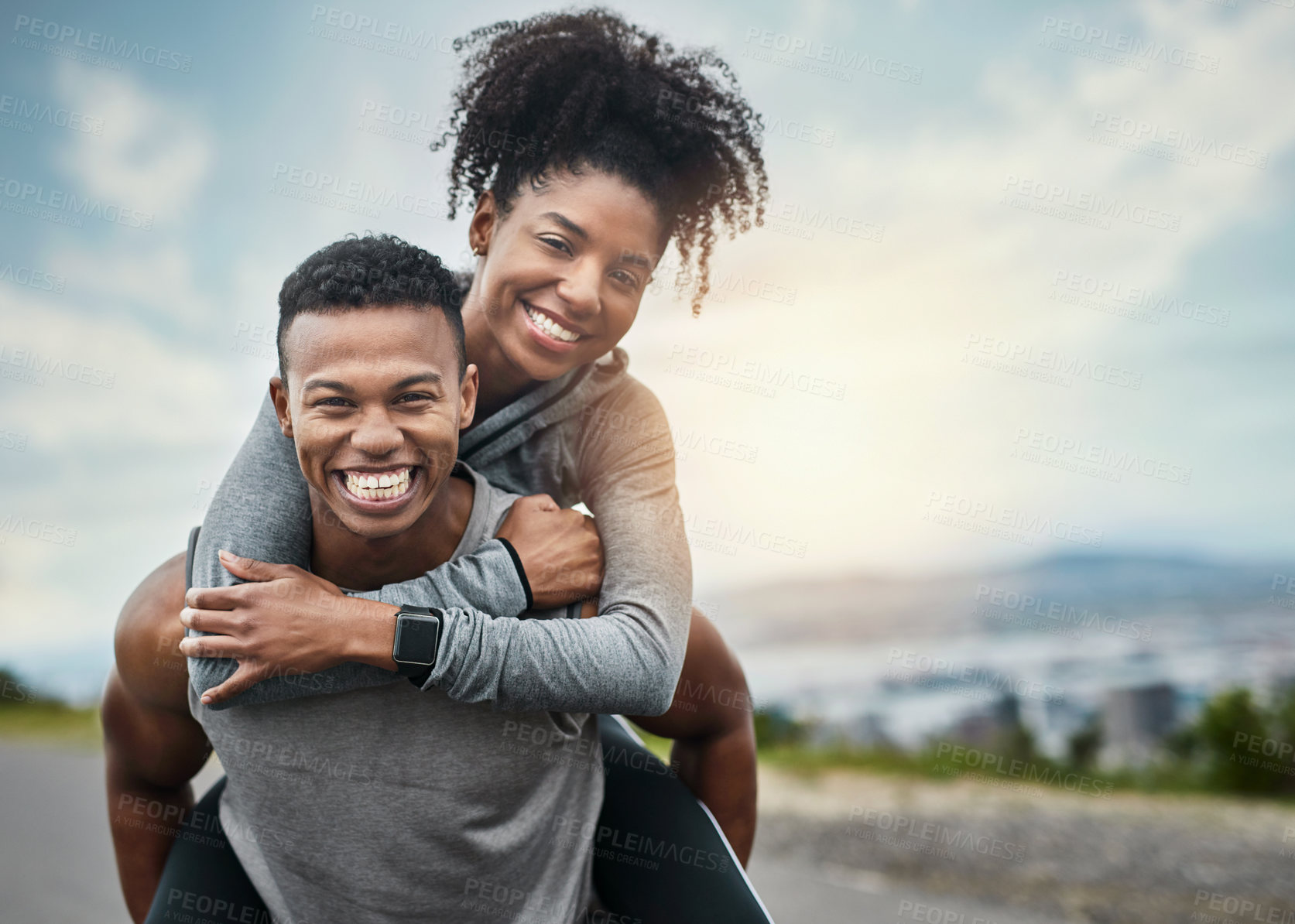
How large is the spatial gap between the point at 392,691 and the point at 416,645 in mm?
246

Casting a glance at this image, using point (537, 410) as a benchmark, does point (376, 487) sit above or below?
below

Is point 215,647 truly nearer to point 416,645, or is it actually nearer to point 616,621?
point 416,645

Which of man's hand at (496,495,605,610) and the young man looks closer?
the young man

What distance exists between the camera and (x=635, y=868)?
80.7 inches

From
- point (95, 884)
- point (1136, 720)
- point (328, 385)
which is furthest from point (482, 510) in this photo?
point (1136, 720)

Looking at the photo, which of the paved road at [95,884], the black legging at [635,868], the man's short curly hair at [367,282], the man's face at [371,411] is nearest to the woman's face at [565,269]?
the man's short curly hair at [367,282]

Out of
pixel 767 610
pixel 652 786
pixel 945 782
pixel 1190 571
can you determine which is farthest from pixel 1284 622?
pixel 652 786

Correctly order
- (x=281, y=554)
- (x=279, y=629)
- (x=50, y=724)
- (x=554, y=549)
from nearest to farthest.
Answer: (x=279, y=629), (x=281, y=554), (x=554, y=549), (x=50, y=724)

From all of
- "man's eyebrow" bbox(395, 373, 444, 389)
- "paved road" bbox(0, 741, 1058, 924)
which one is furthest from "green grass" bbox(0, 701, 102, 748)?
"man's eyebrow" bbox(395, 373, 444, 389)

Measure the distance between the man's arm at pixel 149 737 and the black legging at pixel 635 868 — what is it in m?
0.11

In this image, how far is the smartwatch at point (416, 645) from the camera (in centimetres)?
155

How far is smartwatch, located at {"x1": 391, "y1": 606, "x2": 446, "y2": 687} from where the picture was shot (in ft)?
5.07

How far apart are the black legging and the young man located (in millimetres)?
78

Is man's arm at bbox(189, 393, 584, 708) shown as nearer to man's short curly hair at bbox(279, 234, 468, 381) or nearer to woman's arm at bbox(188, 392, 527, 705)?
woman's arm at bbox(188, 392, 527, 705)
